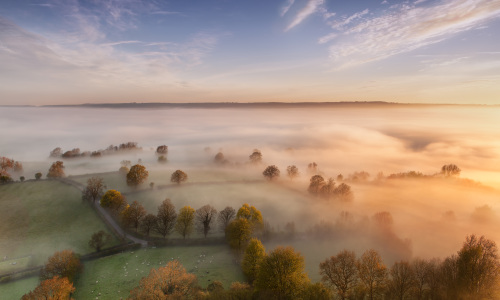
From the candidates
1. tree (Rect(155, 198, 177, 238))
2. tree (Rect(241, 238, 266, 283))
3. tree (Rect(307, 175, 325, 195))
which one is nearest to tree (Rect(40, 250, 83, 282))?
tree (Rect(155, 198, 177, 238))

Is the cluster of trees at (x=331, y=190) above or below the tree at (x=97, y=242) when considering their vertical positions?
above

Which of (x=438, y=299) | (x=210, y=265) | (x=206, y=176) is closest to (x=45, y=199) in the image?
(x=206, y=176)

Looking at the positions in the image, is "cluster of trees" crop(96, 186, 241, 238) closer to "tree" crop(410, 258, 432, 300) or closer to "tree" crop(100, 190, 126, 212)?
"tree" crop(100, 190, 126, 212)

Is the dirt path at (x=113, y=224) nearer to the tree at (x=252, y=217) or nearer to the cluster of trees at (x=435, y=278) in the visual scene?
the tree at (x=252, y=217)

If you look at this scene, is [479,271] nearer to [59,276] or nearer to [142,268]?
[142,268]

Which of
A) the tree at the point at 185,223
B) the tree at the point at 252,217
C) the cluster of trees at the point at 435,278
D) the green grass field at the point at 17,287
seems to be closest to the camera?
the cluster of trees at the point at 435,278

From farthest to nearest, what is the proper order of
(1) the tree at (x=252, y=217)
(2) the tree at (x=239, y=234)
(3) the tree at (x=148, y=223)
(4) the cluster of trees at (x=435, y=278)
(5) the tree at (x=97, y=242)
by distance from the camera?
1. (1) the tree at (x=252, y=217)
2. (3) the tree at (x=148, y=223)
3. (2) the tree at (x=239, y=234)
4. (5) the tree at (x=97, y=242)
5. (4) the cluster of trees at (x=435, y=278)

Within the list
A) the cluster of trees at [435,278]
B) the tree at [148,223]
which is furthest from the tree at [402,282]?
the tree at [148,223]
